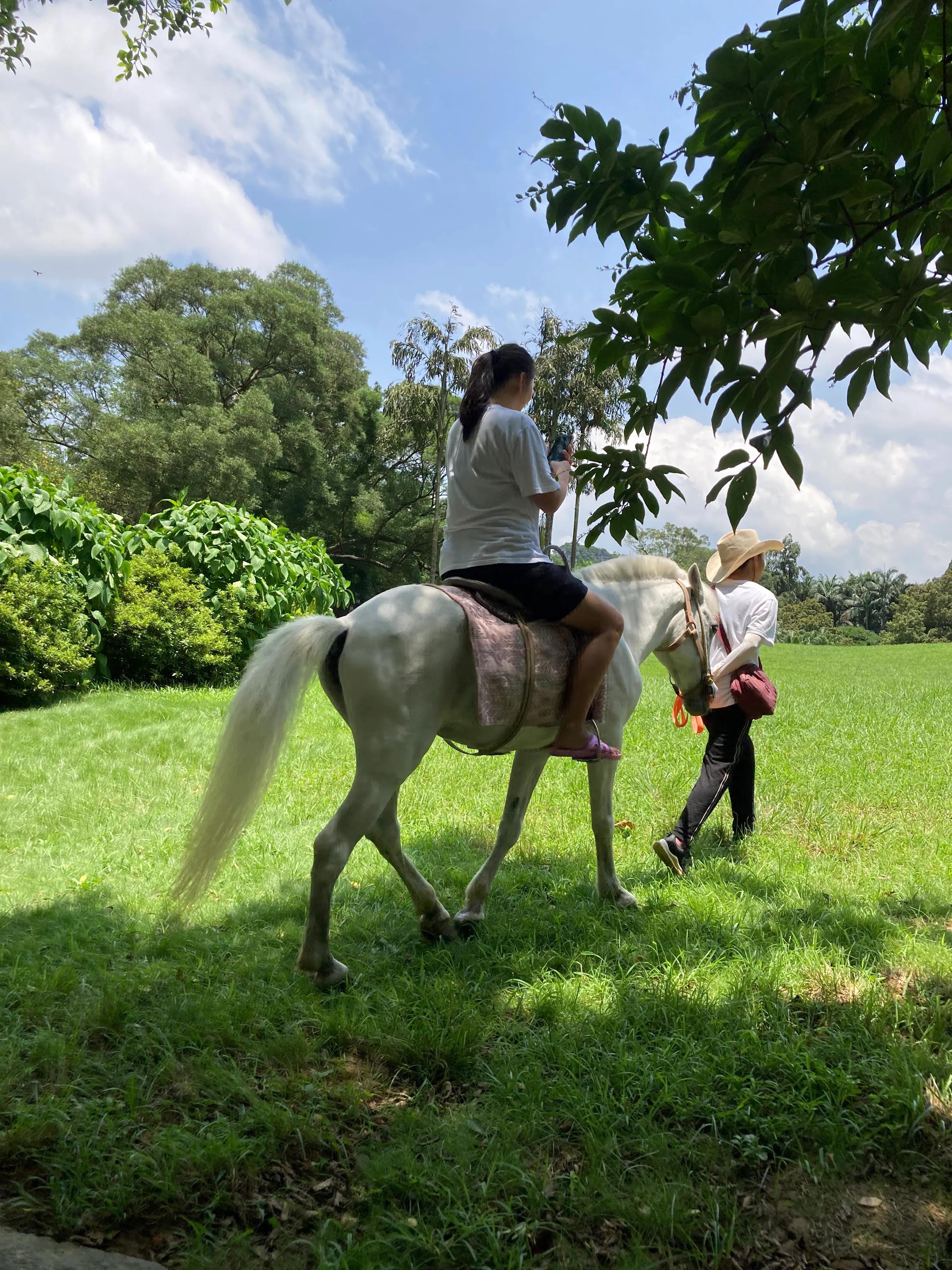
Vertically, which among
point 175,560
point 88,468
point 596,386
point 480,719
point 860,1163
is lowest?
point 860,1163

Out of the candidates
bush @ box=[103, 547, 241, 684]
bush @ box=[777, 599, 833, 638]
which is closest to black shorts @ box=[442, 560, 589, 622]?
bush @ box=[103, 547, 241, 684]

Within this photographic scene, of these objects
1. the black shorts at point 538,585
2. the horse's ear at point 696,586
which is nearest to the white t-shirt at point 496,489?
the black shorts at point 538,585

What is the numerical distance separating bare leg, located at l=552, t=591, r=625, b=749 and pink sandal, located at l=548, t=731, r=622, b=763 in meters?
0.03

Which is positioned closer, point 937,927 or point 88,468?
point 937,927

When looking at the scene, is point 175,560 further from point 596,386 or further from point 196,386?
point 196,386

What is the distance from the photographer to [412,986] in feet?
10.3

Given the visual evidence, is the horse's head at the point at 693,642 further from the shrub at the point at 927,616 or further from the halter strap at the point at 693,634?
the shrub at the point at 927,616

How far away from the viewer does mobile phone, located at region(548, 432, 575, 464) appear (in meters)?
3.49

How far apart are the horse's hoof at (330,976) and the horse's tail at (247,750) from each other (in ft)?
1.90

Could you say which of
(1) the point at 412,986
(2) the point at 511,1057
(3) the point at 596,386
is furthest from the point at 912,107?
(3) the point at 596,386

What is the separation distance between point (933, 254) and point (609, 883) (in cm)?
307

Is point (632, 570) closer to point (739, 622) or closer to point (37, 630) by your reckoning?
point (739, 622)

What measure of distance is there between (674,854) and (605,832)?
675 millimetres

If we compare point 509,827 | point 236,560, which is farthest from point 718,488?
point 236,560
